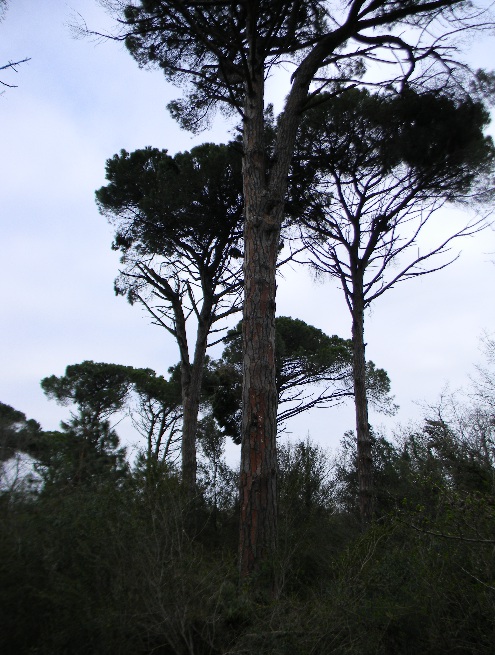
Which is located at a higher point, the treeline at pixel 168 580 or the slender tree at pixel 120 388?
the slender tree at pixel 120 388

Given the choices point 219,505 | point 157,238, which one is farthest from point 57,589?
point 219,505

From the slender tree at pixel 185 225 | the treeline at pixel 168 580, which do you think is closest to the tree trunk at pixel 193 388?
the slender tree at pixel 185 225

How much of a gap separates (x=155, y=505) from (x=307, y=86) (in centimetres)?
538

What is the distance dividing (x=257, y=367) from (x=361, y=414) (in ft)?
10.6

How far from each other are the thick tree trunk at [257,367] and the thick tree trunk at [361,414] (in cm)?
282

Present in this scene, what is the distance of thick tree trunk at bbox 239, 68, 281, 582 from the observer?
203 inches

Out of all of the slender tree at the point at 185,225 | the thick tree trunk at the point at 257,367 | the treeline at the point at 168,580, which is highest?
the slender tree at the point at 185,225

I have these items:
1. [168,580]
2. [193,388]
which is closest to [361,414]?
[193,388]

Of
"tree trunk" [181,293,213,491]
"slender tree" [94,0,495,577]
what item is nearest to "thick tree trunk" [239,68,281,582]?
"slender tree" [94,0,495,577]

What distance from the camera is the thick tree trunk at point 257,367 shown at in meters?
5.15

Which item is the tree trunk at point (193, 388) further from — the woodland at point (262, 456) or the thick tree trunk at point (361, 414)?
the thick tree trunk at point (361, 414)

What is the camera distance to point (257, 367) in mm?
5703

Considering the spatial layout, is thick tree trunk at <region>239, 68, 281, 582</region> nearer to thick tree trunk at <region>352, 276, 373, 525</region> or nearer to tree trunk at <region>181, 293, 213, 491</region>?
thick tree trunk at <region>352, 276, 373, 525</region>

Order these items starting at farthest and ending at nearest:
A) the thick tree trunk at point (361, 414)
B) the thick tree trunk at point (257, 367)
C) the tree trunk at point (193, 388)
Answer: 1. the tree trunk at point (193, 388)
2. the thick tree trunk at point (361, 414)
3. the thick tree trunk at point (257, 367)
